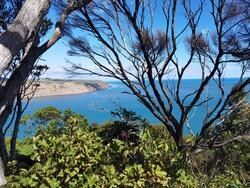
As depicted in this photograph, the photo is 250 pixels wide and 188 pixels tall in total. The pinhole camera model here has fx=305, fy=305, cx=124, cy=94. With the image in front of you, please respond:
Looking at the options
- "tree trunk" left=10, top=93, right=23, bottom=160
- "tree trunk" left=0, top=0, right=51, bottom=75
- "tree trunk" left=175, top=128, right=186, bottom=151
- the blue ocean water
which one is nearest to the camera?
"tree trunk" left=0, top=0, right=51, bottom=75

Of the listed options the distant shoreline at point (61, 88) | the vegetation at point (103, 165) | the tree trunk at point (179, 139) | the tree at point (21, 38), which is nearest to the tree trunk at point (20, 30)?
the tree at point (21, 38)

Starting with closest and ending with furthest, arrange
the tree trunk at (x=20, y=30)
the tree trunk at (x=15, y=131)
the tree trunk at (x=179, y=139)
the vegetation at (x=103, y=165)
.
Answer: the vegetation at (x=103, y=165) < the tree trunk at (x=20, y=30) < the tree trunk at (x=179, y=139) < the tree trunk at (x=15, y=131)

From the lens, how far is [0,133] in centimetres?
615

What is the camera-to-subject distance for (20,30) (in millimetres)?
3342

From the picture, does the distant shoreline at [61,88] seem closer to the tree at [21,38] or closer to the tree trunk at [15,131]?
the tree trunk at [15,131]

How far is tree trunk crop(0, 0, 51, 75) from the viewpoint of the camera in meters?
3.19

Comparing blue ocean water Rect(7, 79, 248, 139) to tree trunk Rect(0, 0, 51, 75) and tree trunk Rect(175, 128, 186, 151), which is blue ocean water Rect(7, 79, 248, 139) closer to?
tree trunk Rect(175, 128, 186, 151)

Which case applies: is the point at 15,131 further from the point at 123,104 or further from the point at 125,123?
the point at 123,104

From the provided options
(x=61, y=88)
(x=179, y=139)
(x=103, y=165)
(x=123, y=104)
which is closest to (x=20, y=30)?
(x=103, y=165)

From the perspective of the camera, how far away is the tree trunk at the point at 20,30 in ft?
10.5

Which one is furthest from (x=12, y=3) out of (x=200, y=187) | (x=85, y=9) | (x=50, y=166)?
(x=200, y=187)

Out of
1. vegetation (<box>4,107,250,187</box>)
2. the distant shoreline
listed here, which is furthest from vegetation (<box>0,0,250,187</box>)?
the distant shoreline

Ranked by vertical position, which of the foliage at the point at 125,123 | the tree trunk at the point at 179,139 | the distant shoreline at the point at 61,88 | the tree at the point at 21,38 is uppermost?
the distant shoreline at the point at 61,88

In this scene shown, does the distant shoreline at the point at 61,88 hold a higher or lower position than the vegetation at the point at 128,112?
higher
